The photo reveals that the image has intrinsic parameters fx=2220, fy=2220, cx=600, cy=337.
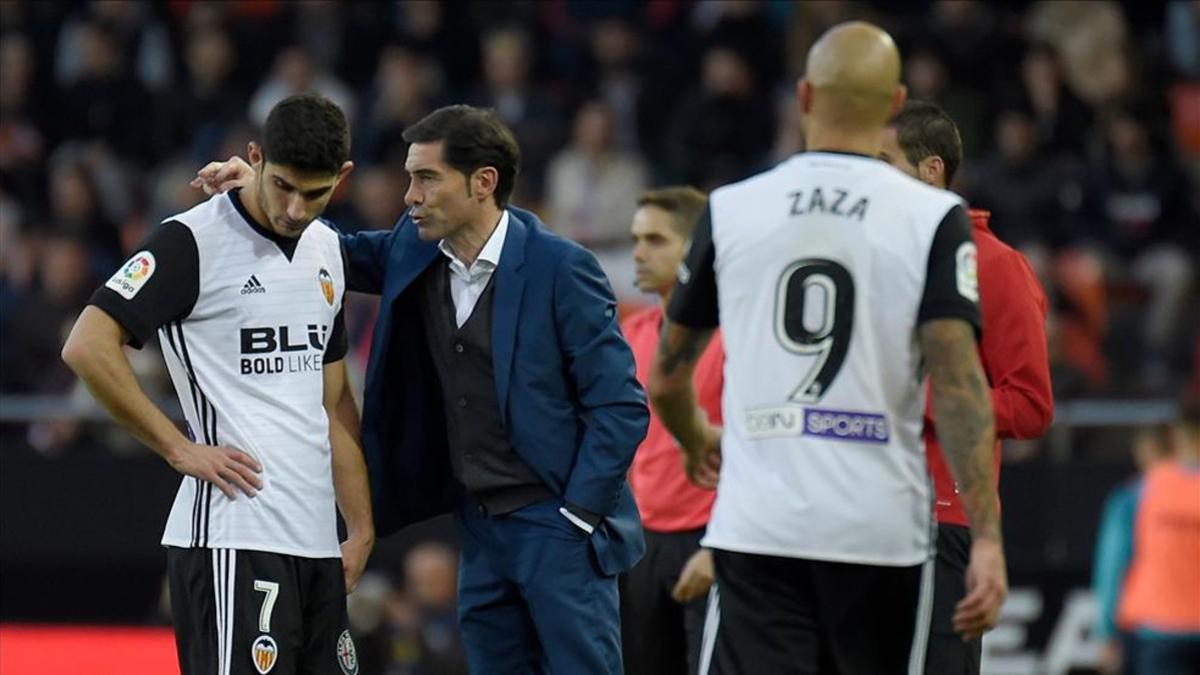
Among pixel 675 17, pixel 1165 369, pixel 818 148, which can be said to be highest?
pixel 675 17

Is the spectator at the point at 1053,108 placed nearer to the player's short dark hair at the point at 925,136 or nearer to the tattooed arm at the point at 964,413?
the player's short dark hair at the point at 925,136

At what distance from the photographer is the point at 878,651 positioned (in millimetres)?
5355

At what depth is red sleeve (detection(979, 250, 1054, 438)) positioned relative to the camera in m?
6.28

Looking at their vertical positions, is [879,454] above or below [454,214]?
below

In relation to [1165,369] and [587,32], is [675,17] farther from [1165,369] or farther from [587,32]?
[1165,369]

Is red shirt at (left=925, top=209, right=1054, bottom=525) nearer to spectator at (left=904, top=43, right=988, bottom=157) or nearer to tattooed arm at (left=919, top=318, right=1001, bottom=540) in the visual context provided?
tattooed arm at (left=919, top=318, right=1001, bottom=540)

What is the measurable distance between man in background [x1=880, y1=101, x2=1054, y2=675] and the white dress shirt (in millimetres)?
1195

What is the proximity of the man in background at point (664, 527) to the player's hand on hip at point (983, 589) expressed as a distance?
2.77m

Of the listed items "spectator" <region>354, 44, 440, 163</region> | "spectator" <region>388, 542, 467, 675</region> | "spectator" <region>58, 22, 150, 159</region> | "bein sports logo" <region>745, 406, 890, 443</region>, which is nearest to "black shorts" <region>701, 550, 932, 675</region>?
"bein sports logo" <region>745, 406, 890, 443</region>

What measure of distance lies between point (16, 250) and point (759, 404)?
394 inches

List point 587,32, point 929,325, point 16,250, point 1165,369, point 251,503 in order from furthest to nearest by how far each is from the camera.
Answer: point 587,32 → point 16,250 → point 1165,369 → point 251,503 → point 929,325

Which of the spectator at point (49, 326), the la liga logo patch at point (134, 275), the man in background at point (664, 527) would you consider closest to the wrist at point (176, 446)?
the la liga logo patch at point (134, 275)

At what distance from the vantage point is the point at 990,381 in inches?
253

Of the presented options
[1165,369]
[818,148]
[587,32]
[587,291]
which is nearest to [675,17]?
[587,32]
